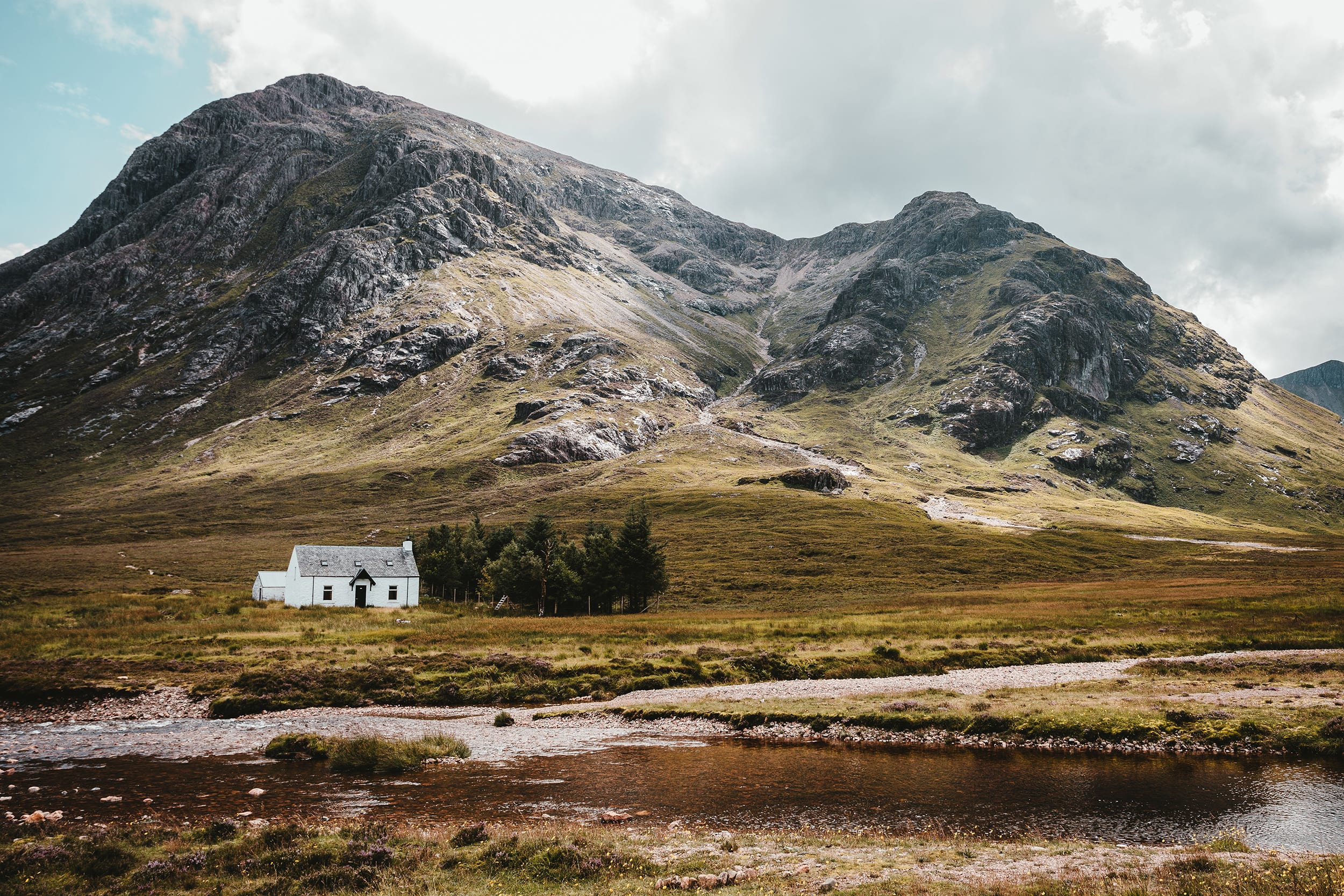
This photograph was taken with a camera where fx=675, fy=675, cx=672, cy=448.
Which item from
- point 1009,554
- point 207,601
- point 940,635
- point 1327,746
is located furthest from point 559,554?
point 1009,554

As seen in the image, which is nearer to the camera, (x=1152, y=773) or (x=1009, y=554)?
(x=1152, y=773)

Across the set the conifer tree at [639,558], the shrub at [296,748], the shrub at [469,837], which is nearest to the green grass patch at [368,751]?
the shrub at [296,748]

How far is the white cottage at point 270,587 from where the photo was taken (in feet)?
317

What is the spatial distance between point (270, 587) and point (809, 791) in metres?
95.4

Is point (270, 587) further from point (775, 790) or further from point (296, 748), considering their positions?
point (775, 790)

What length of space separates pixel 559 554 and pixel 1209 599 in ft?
274

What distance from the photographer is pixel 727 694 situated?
140 feet

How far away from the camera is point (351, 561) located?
95312mm

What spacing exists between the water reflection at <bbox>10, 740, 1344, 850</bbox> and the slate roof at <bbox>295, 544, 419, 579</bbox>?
68.9 m

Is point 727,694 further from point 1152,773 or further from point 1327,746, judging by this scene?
point 1327,746

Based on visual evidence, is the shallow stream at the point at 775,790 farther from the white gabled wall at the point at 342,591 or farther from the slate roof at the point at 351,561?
the slate roof at the point at 351,561

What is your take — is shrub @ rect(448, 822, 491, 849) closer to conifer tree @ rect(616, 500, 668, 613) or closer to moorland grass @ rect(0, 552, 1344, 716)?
moorland grass @ rect(0, 552, 1344, 716)

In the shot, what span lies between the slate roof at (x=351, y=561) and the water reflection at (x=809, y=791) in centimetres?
6892

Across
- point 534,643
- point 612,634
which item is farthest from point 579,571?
point 534,643
